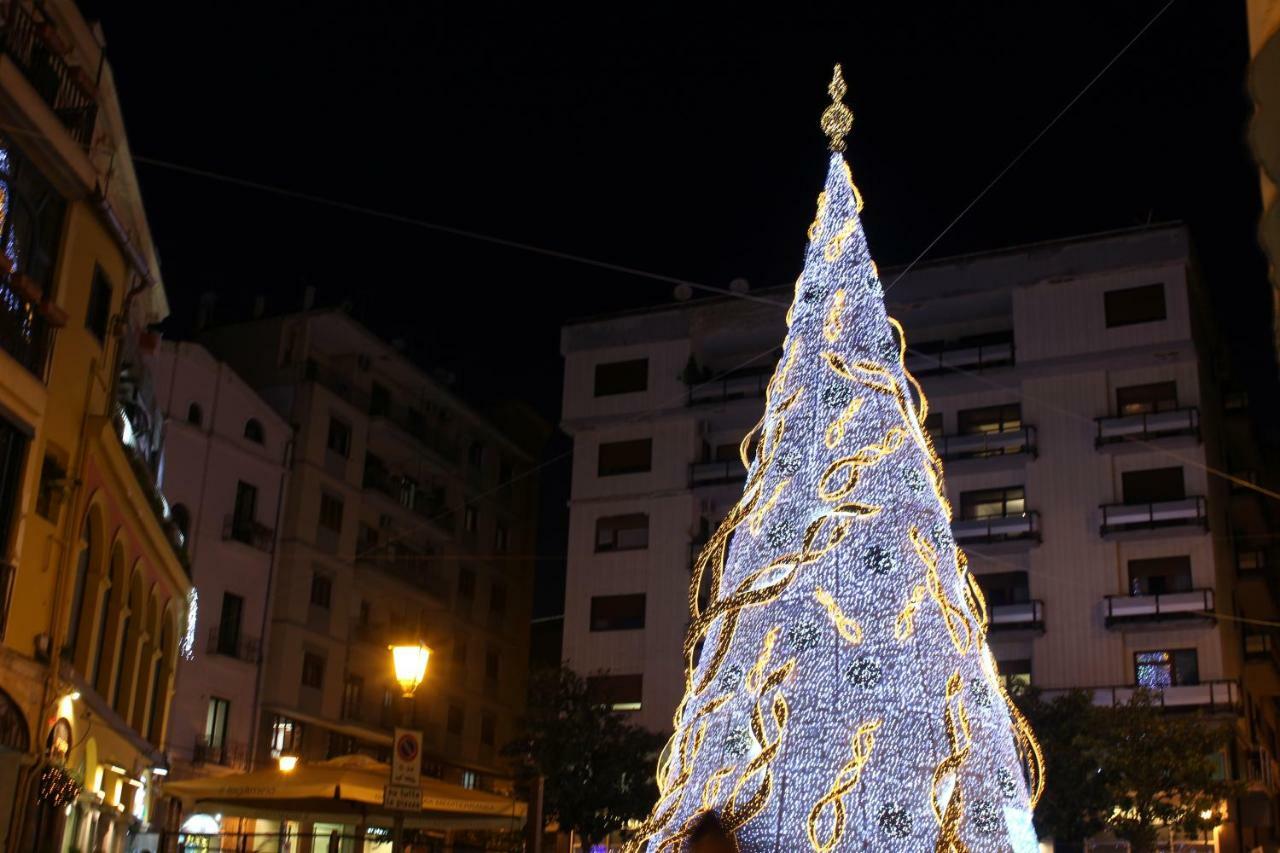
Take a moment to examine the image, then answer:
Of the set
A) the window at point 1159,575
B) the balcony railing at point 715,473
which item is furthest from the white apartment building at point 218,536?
the window at point 1159,575

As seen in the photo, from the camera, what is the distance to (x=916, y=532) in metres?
12.0

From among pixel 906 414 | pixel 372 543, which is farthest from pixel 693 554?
pixel 906 414

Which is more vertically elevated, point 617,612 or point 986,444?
point 986,444

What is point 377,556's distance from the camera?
44.1 metres

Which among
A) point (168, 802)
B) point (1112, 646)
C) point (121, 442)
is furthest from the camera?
point (1112, 646)

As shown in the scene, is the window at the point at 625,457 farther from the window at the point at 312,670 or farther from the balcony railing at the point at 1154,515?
the balcony railing at the point at 1154,515

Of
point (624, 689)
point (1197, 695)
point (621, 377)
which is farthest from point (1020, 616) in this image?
point (621, 377)

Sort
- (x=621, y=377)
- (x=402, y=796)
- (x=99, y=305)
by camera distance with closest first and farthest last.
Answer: (x=402, y=796)
(x=99, y=305)
(x=621, y=377)

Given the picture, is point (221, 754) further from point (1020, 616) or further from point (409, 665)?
point (409, 665)

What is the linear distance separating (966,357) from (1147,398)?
181 inches

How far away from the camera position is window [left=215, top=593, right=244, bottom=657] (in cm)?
3762

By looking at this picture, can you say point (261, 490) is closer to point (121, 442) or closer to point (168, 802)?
point (168, 802)

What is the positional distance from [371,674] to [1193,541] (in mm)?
23524

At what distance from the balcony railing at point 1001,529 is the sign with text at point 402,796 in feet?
81.6
